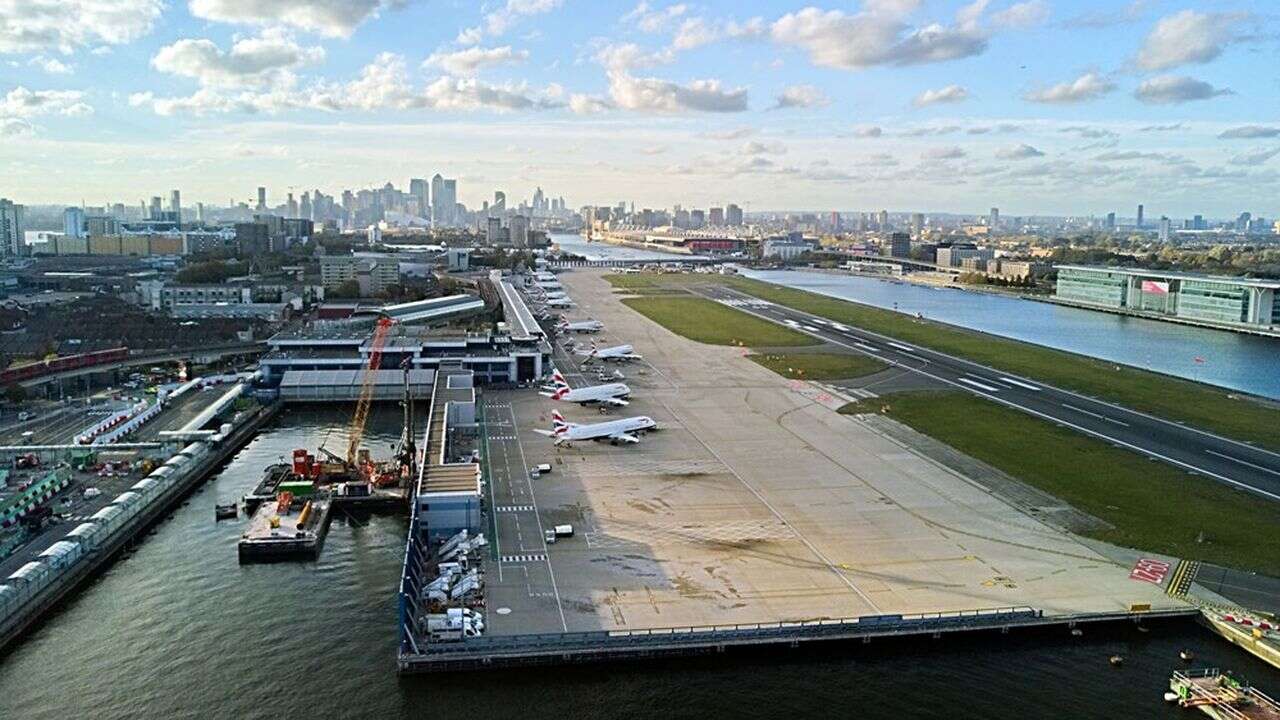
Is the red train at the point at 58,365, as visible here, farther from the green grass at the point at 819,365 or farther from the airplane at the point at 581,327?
the green grass at the point at 819,365

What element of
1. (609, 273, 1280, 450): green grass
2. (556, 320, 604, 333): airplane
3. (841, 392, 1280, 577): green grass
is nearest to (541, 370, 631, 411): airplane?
(841, 392, 1280, 577): green grass

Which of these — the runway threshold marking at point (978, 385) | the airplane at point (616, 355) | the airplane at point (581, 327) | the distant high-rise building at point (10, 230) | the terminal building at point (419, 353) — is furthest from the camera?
the distant high-rise building at point (10, 230)

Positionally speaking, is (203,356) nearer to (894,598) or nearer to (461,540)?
(461,540)

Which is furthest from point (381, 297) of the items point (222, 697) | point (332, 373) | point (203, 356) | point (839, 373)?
point (222, 697)

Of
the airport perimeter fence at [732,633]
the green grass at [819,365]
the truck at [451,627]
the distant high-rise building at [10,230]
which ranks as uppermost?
the distant high-rise building at [10,230]

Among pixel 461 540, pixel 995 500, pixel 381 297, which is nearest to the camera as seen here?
pixel 461 540

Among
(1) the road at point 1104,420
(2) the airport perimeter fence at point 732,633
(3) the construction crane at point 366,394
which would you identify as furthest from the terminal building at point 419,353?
(2) the airport perimeter fence at point 732,633
